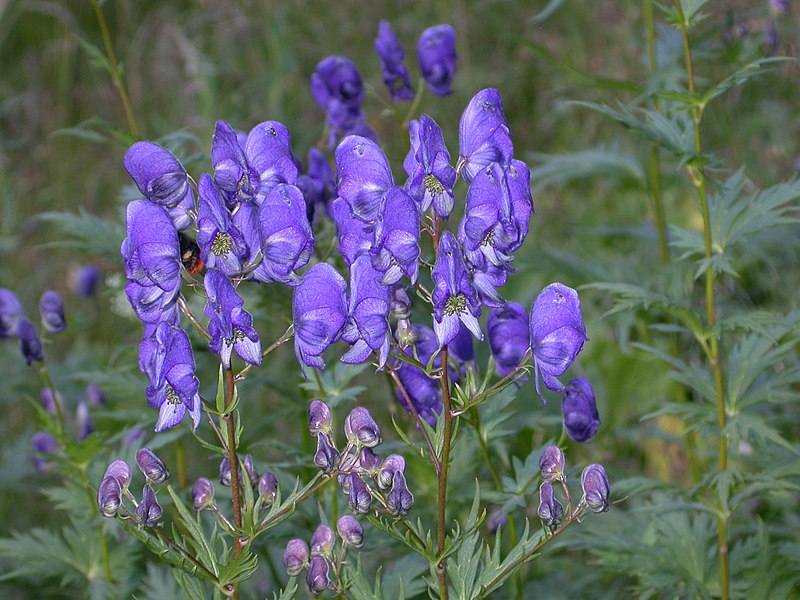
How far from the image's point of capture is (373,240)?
162cm

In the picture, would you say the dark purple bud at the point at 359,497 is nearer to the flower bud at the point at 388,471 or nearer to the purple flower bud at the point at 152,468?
the flower bud at the point at 388,471

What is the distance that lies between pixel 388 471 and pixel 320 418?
14cm

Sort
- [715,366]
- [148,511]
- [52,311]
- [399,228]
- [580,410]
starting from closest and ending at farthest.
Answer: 1. [399,228]
2. [148,511]
3. [580,410]
4. [715,366]
5. [52,311]

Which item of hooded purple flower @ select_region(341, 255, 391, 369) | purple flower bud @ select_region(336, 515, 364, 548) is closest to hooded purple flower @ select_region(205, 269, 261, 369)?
hooded purple flower @ select_region(341, 255, 391, 369)

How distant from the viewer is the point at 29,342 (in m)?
2.63

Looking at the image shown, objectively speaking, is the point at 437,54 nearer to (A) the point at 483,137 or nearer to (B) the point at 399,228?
(A) the point at 483,137

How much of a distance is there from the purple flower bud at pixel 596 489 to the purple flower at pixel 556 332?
160mm

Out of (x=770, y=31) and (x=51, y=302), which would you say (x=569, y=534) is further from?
(x=770, y=31)

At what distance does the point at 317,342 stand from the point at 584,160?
7.45 feet

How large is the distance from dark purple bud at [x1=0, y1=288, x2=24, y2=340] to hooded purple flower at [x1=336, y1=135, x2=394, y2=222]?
1.58 metres

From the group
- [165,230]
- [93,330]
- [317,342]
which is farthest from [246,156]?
[93,330]

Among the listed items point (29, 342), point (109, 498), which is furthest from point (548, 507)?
point (29, 342)

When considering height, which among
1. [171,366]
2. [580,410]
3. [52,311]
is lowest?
[580,410]

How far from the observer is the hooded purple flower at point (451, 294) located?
1514 millimetres
